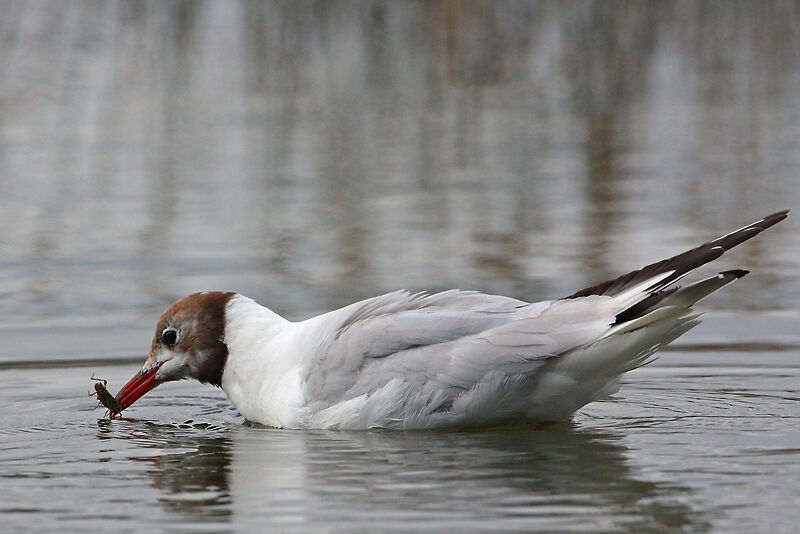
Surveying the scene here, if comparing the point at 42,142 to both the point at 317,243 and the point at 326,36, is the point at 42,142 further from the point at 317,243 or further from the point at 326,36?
the point at 317,243

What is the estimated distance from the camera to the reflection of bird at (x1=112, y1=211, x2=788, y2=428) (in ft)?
23.1

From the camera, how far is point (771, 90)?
1839 cm

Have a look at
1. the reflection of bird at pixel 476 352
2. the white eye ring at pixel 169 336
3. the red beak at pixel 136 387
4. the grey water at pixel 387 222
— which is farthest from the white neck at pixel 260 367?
the red beak at pixel 136 387

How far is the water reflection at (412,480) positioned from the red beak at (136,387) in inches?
14.9

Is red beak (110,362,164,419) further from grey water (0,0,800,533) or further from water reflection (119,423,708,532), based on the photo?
water reflection (119,423,708,532)

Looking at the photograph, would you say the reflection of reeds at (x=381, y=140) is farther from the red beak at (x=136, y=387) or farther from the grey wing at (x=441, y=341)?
the grey wing at (x=441, y=341)

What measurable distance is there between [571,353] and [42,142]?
10.7 m

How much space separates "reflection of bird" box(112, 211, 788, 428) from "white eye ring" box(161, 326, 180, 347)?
2.15 feet

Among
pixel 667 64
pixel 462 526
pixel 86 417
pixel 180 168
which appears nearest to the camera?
pixel 462 526

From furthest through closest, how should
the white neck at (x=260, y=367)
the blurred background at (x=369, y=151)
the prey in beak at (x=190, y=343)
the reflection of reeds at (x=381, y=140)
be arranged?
1. the reflection of reeds at (x=381, y=140)
2. the blurred background at (x=369, y=151)
3. the prey in beak at (x=190, y=343)
4. the white neck at (x=260, y=367)

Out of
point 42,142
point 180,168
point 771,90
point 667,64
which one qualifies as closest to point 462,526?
point 180,168

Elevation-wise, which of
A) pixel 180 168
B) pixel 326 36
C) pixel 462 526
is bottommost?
pixel 462 526

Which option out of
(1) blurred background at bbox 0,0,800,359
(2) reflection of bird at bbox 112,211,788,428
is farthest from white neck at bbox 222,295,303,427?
(1) blurred background at bbox 0,0,800,359

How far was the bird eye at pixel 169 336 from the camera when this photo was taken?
816 centimetres
